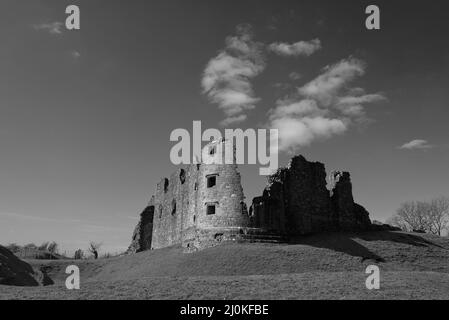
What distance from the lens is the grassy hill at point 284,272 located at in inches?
720

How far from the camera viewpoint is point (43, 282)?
135ft

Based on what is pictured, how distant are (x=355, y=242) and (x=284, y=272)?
954cm

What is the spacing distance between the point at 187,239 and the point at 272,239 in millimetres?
8058

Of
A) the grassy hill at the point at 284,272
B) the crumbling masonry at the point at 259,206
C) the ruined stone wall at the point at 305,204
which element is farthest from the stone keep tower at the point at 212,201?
the grassy hill at the point at 284,272

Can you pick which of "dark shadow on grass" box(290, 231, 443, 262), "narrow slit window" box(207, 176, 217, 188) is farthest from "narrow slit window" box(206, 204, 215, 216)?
"dark shadow on grass" box(290, 231, 443, 262)

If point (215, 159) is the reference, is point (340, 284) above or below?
below

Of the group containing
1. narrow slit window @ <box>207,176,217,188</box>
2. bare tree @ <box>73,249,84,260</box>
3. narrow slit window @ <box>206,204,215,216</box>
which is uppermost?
narrow slit window @ <box>207,176,217,188</box>

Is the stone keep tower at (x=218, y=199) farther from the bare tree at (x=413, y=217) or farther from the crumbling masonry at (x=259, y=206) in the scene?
the bare tree at (x=413, y=217)

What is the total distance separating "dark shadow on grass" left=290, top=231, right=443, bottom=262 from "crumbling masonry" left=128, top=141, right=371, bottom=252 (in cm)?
224

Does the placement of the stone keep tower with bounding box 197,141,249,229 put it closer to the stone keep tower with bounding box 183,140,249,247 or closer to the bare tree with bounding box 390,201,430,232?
the stone keep tower with bounding box 183,140,249,247

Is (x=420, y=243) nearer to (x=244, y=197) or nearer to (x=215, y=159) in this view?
(x=244, y=197)

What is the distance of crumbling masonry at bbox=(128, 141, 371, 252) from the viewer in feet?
117

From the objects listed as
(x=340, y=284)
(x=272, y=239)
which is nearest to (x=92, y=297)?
(x=340, y=284)

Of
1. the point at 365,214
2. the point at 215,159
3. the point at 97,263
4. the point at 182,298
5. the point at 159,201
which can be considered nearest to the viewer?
the point at 182,298
